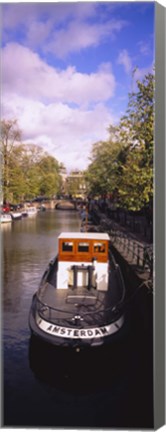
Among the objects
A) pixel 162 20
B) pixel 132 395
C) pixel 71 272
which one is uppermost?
pixel 162 20

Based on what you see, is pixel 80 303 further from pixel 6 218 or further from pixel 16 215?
pixel 16 215

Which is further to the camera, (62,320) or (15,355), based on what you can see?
(15,355)

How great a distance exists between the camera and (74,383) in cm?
1011

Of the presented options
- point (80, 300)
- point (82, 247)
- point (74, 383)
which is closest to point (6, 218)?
point (82, 247)

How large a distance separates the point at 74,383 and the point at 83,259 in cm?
390

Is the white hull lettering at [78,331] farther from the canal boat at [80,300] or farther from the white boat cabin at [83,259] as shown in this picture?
the white boat cabin at [83,259]

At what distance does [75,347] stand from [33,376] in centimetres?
136

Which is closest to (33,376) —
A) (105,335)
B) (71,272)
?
(105,335)

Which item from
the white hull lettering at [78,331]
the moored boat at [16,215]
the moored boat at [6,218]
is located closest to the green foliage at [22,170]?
the moored boat at [6,218]

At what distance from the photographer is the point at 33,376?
10414 mm

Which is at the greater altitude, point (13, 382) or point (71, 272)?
point (71, 272)

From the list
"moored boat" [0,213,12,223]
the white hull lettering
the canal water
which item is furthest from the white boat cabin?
"moored boat" [0,213,12,223]

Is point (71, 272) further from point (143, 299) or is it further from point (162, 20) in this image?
point (162, 20)

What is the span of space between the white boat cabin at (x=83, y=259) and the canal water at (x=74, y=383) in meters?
1.98
